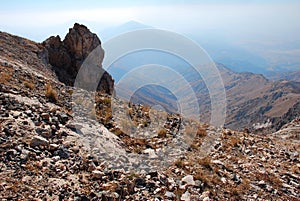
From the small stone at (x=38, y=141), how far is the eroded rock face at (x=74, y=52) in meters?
33.3

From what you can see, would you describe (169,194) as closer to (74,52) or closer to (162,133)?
(162,133)

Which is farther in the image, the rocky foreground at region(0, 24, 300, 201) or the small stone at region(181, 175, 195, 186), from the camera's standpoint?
the small stone at region(181, 175, 195, 186)

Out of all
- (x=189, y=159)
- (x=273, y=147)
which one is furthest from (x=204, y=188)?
(x=273, y=147)

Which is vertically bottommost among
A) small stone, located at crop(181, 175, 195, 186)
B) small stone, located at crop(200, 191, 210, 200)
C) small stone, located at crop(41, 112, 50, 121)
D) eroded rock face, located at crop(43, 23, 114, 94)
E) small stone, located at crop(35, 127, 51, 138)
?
small stone, located at crop(200, 191, 210, 200)

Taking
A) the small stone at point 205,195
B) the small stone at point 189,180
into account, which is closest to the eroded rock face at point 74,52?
the small stone at point 189,180

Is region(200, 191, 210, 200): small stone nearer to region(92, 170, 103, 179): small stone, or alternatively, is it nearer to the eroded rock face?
region(92, 170, 103, 179): small stone

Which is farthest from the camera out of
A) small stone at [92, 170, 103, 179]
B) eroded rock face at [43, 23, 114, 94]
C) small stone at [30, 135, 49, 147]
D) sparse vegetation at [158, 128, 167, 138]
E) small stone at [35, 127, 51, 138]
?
eroded rock face at [43, 23, 114, 94]

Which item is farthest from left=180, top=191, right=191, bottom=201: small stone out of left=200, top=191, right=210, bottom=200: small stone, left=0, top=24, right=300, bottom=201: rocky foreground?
left=200, top=191, right=210, bottom=200: small stone

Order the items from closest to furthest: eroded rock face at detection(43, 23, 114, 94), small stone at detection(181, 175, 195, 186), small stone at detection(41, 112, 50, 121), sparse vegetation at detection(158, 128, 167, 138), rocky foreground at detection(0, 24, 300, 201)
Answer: rocky foreground at detection(0, 24, 300, 201) → small stone at detection(181, 175, 195, 186) → small stone at detection(41, 112, 50, 121) → sparse vegetation at detection(158, 128, 167, 138) → eroded rock face at detection(43, 23, 114, 94)

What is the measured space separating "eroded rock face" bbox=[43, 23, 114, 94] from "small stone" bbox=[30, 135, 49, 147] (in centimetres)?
3327

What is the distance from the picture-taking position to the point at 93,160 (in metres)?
9.76

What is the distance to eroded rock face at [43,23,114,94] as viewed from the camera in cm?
4365

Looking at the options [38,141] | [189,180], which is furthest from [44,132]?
[189,180]

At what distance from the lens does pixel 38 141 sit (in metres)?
9.37
